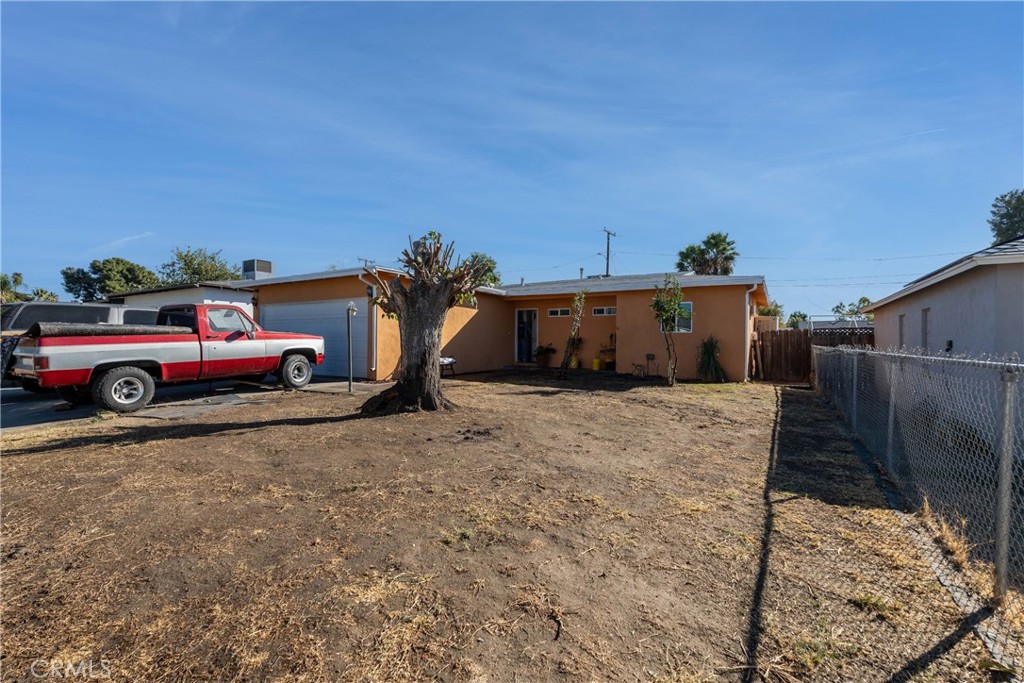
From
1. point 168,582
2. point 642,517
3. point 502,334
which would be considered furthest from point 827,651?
point 502,334

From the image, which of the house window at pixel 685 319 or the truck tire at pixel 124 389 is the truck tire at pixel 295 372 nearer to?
the truck tire at pixel 124 389

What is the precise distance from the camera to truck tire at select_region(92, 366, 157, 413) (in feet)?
26.0

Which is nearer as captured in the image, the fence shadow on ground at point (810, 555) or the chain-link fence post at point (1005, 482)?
the fence shadow on ground at point (810, 555)

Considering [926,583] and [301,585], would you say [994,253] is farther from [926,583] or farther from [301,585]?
[301,585]

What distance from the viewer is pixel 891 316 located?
13797 mm

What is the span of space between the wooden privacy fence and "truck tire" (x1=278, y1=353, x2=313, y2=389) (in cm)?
1302

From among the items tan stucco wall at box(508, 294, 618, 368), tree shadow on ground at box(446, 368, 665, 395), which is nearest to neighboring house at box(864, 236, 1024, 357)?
tree shadow on ground at box(446, 368, 665, 395)

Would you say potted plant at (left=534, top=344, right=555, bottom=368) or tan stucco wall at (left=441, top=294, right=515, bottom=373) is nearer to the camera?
tan stucco wall at (left=441, top=294, right=515, bottom=373)

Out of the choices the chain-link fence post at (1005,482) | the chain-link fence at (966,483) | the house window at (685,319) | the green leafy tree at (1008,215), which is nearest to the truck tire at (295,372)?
the house window at (685,319)

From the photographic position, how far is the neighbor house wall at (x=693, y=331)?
560 inches

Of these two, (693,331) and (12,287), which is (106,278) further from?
(693,331)

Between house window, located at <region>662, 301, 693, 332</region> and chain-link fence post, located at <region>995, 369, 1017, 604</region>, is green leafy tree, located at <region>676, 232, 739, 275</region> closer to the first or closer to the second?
house window, located at <region>662, 301, 693, 332</region>

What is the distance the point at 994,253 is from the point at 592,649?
795cm

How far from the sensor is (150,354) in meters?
8.41
